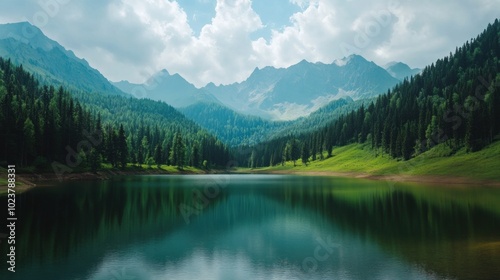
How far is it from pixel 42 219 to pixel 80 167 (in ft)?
292

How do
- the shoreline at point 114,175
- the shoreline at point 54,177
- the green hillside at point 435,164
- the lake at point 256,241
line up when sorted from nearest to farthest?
the lake at point 256,241, the shoreline at point 54,177, the shoreline at point 114,175, the green hillside at point 435,164

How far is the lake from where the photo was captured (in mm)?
23562

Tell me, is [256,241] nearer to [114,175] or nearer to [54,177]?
[54,177]

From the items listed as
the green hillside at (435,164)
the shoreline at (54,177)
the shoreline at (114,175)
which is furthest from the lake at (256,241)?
the green hillside at (435,164)

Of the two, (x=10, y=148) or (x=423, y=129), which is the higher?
(x=423, y=129)

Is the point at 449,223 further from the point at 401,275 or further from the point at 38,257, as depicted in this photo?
the point at 38,257

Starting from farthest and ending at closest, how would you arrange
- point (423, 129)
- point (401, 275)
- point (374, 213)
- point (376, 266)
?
point (423, 129) → point (374, 213) → point (376, 266) → point (401, 275)

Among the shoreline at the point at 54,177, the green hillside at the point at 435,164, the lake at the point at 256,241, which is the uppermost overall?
the green hillside at the point at 435,164

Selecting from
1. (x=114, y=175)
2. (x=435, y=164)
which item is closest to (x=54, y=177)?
(x=114, y=175)

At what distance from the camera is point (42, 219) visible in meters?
40.3

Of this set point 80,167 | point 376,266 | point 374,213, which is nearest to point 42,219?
point 376,266

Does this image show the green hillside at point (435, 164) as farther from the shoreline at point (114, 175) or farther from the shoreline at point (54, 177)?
the shoreline at point (54, 177)

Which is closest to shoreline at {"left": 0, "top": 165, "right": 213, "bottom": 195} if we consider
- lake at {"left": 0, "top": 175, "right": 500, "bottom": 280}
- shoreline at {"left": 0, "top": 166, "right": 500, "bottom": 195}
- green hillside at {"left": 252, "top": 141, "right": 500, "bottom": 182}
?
shoreline at {"left": 0, "top": 166, "right": 500, "bottom": 195}

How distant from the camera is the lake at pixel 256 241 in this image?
23.6 m
